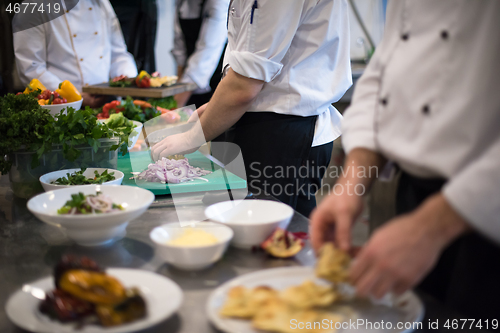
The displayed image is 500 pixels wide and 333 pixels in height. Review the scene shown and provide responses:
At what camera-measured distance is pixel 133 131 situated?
1694mm

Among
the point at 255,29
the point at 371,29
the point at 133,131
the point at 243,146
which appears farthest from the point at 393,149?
the point at 371,29

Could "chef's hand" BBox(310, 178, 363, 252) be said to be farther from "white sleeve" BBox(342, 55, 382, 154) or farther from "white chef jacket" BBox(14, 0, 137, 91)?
"white chef jacket" BBox(14, 0, 137, 91)

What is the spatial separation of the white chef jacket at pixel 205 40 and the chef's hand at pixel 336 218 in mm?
2860

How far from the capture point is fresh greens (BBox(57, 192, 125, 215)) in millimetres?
926

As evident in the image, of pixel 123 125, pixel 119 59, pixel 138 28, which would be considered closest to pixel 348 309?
pixel 123 125

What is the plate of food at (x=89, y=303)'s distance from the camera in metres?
0.61

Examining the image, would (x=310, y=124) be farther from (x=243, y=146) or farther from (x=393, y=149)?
(x=393, y=149)

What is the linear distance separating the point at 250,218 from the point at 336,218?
36 centimetres

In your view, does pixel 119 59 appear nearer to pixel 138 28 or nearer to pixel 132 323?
pixel 138 28

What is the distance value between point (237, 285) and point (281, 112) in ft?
2.83

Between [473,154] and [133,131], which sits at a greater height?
[473,154]

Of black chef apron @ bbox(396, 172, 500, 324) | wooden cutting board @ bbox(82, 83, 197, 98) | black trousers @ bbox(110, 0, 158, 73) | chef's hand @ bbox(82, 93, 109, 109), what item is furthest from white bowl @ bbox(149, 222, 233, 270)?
black trousers @ bbox(110, 0, 158, 73)

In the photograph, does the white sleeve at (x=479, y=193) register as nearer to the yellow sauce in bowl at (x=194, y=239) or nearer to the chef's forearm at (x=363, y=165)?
the chef's forearm at (x=363, y=165)

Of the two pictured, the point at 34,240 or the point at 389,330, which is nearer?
the point at 389,330
